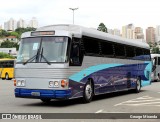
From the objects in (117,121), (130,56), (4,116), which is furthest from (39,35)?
(130,56)

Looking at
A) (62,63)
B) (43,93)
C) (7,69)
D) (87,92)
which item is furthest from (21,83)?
(7,69)

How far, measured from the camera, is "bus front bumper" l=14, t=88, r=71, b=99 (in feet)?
45.2

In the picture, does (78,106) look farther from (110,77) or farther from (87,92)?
(110,77)

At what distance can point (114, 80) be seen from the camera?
19094mm

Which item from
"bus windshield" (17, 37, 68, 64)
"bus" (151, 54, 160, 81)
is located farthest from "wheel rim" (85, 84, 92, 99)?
"bus" (151, 54, 160, 81)

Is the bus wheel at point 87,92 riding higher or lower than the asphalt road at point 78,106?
higher

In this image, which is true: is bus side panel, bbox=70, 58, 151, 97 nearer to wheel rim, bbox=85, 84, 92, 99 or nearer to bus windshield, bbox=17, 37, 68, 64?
wheel rim, bbox=85, 84, 92, 99

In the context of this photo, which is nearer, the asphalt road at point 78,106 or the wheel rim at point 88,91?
the asphalt road at point 78,106

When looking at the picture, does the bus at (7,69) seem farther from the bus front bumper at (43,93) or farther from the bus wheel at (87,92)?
the bus front bumper at (43,93)

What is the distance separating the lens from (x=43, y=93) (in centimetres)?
1395

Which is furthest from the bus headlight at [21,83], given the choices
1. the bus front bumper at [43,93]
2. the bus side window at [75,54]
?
the bus side window at [75,54]

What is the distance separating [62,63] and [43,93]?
4.26 ft

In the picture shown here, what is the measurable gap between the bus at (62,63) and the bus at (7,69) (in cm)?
3357

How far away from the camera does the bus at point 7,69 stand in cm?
5006
